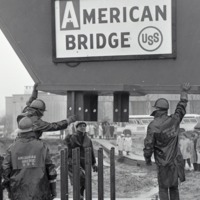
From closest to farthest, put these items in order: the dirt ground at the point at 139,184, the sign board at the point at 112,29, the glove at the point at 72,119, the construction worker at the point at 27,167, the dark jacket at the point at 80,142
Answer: the sign board at the point at 112,29
the construction worker at the point at 27,167
the glove at the point at 72,119
the dark jacket at the point at 80,142
the dirt ground at the point at 139,184

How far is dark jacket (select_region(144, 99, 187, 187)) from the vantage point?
6.00 m

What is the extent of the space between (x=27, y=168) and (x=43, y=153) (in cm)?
22

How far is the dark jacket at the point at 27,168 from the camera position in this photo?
480 centimetres

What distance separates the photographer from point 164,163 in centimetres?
611

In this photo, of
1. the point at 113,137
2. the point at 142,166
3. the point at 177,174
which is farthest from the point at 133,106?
the point at 177,174

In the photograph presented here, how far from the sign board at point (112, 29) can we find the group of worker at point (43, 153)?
55 centimetres

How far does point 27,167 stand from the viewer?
481cm

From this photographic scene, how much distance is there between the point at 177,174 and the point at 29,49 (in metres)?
2.62

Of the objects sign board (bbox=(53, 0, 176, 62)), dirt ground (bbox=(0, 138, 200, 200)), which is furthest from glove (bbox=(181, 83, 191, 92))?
dirt ground (bbox=(0, 138, 200, 200))

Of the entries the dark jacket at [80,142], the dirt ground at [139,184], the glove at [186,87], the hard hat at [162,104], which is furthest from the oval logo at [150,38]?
the dirt ground at [139,184]

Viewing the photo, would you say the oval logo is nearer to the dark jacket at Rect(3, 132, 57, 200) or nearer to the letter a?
the letter a

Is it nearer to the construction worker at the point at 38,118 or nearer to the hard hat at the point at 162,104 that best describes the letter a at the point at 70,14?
the construction worker at the point at 38,118

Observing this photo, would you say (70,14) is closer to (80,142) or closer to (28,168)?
(28,168)

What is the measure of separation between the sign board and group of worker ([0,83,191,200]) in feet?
1.82
